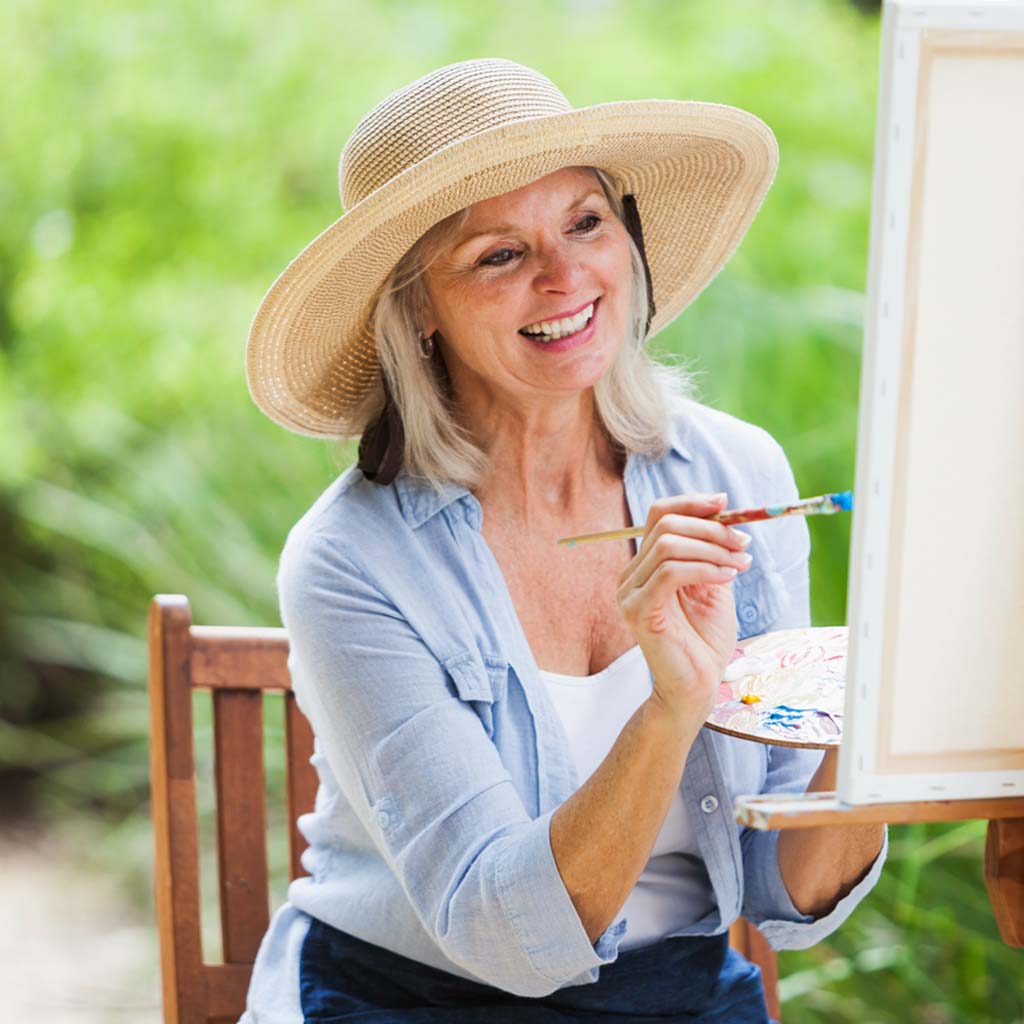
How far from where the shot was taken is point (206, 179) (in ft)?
12.7

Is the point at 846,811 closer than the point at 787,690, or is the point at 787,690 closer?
the point at 846,811

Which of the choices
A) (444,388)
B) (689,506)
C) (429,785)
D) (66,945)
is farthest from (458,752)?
(66,945)

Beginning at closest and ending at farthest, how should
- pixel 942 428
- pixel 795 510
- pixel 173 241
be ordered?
pixel 942 428, pixel 795 510, pixel 173 241

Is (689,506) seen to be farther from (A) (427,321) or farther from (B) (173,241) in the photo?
(B) (173,241)

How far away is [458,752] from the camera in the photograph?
1380 millimetres

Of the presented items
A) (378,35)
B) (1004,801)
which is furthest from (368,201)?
(378,35)

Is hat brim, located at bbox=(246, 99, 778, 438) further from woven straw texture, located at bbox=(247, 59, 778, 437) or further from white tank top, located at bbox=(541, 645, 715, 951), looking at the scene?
white tank top, located at bbox=(541, 645, 715, 951)

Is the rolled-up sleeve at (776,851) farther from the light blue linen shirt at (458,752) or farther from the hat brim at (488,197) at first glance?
the hat brim at (488,197)

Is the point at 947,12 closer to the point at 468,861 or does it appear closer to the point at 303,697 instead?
the point at 468,861

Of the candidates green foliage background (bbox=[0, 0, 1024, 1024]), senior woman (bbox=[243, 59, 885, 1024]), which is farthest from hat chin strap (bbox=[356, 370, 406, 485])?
green foliage background (bbox=[0, 0, 1024, 1024])

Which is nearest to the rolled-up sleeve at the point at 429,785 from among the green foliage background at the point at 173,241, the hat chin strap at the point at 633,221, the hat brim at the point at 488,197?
the hat brim at the point at 488,197

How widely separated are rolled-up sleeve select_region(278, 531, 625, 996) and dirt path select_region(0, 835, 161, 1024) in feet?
6.22

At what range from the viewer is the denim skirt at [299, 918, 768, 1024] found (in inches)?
58.5

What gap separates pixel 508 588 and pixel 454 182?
436 mm
